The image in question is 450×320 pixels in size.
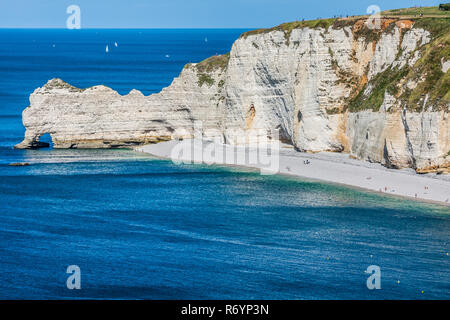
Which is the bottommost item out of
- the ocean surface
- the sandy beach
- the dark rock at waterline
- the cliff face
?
the ocean surface

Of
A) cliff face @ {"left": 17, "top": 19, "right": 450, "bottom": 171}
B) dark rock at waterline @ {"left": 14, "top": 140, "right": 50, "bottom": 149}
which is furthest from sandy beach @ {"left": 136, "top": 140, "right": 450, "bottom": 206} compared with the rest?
dark rock at waterline @ {"left": 14, "top": 140, "right": 50, "bottom": 149}

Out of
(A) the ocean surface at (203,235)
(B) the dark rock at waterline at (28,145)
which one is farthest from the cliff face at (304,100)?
(A) the ocean surface at (203,235)

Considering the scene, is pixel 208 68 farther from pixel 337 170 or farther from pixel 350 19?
pixel 337 170

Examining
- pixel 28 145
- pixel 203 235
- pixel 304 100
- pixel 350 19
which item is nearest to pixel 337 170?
pixel 304 100

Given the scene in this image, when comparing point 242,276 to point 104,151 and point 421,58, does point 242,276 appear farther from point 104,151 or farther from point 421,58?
point 104,151

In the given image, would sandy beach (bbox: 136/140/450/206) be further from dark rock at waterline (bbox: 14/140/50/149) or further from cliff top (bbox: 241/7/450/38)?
cliff top (bbox: 241/7/450/38)
